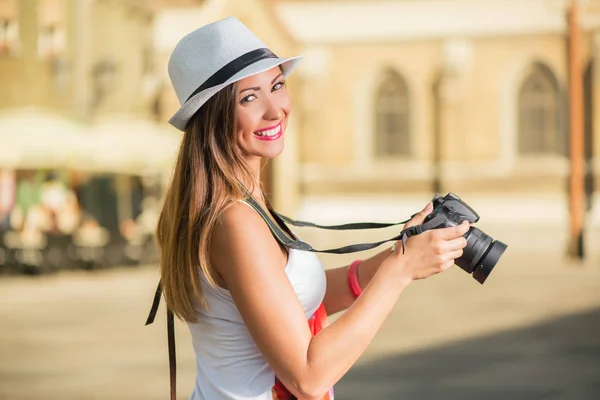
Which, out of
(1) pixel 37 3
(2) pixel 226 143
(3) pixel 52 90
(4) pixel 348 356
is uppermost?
(1) pixel 37 3

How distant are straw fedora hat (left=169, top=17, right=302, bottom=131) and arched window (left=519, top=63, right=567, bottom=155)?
83.6ft

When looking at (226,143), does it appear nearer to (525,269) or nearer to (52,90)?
(525,269)

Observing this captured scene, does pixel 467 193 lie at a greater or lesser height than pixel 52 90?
lesser

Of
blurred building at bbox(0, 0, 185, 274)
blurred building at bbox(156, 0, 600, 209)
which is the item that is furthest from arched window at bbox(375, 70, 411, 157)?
blurred building at bbox(0, 0, 185, 274)

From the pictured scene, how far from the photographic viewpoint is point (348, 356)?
2.14 metres

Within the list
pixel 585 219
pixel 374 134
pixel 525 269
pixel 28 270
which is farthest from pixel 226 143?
pixel 374 134

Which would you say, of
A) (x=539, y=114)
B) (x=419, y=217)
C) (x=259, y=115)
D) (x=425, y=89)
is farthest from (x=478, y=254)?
(x=425, y=89)

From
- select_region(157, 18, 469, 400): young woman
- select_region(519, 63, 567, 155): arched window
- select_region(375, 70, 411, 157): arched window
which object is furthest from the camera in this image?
select_region(375, 70, 411, 157): arched window

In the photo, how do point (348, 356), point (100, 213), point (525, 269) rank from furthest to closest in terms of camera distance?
point (100, 213), point (525, 269), point (348, 356)

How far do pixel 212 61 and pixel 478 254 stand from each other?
2.41ft

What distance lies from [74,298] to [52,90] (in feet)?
40.3

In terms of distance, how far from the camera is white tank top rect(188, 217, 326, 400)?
7.54 feet

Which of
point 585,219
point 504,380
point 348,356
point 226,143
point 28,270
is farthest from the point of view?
point 585,219

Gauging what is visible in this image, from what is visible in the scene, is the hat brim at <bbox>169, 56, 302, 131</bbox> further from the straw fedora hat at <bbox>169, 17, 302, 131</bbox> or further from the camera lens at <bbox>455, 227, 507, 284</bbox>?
the camera lens at <bbox>455, 227, 507, 284</bbox>
